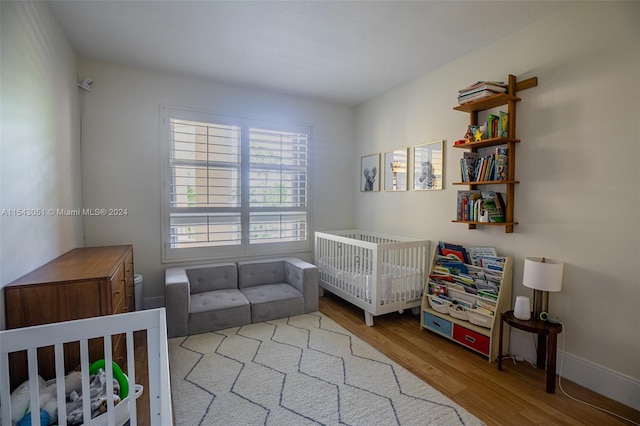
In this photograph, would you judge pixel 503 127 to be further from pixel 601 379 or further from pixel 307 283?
pixel 307 283

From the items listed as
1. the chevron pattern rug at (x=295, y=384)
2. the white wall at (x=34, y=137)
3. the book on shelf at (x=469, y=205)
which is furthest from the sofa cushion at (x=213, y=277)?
the book on shelf at (x=469, y=205)

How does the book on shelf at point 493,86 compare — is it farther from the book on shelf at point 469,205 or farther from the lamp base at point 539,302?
the lamp base at point 539,302

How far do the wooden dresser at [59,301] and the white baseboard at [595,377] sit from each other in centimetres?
A: 286

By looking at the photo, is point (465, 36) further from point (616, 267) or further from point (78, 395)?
point (78, 395)

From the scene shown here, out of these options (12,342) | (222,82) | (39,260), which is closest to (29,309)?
(39,260)

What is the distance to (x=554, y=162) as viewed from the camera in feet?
7.06

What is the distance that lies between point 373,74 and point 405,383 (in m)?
2.83

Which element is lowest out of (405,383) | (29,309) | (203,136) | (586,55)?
(405,383)

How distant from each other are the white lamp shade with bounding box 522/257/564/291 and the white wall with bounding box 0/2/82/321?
9.96 feet

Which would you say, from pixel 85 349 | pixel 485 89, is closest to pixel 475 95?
pixel 485 89

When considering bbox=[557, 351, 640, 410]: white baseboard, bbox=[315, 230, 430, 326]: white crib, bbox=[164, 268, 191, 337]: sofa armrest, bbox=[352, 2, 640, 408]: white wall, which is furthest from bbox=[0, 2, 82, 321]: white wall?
bbox=[557, 351, 640, 410]: white baseboard

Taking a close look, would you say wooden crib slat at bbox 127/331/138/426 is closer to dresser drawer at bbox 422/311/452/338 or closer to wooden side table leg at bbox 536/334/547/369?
dresser drawer at bbox 422/311/452/338

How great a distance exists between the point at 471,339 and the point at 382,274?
2.98ft

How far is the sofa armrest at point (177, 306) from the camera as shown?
2604 millimetres
